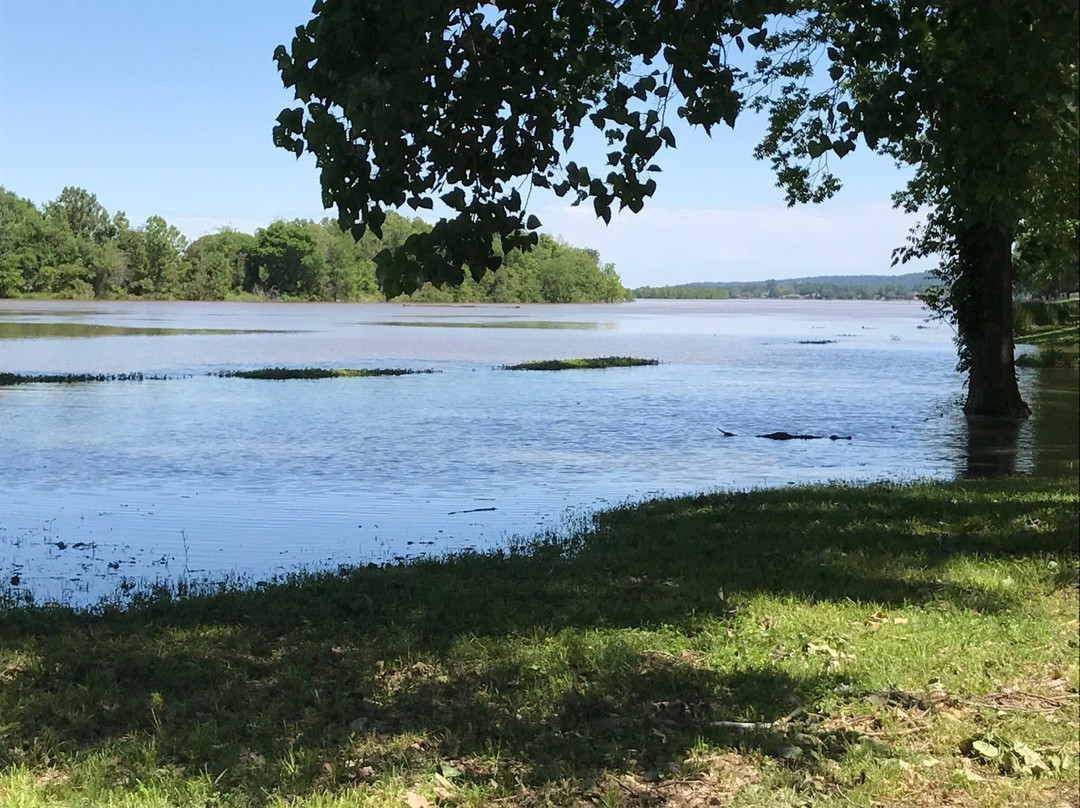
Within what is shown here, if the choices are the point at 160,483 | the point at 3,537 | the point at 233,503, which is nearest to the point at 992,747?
the point at 3,537

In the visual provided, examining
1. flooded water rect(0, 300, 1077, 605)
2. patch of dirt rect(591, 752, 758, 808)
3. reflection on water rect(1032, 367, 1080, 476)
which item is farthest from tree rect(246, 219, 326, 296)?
patch of dirt rect(591, 752, 758, 808)

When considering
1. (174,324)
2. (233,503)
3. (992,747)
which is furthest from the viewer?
(174,324)

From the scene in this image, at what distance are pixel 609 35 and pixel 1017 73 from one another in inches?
109

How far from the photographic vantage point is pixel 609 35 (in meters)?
8.27

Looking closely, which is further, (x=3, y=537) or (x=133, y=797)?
(x=3, y=537)

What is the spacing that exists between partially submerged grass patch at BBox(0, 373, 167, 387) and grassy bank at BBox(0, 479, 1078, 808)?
104ft

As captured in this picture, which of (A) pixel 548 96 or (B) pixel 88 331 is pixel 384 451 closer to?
(A) pixel 548 96

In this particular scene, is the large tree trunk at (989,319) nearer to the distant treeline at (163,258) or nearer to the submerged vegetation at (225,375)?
the submerged vegetation at (225,375)

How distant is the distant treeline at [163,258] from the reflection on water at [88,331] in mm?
27204

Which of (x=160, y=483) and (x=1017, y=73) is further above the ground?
(x=1017, y=73)

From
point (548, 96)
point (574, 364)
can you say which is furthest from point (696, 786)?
point (574, 364)

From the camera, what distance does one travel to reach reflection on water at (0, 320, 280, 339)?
228 ft

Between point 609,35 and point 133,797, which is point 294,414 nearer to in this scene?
point 609,35

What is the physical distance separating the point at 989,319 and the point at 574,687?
21.3m
